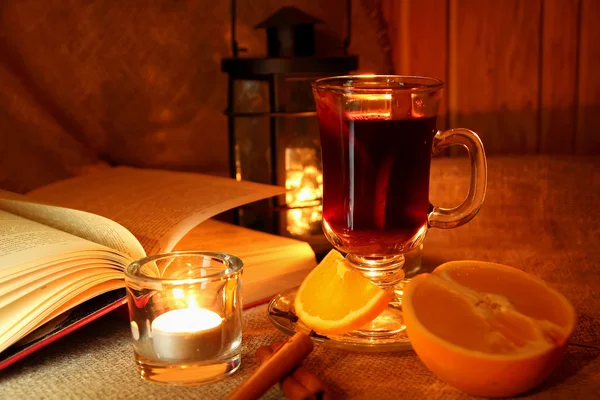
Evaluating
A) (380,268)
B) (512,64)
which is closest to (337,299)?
(380,268)

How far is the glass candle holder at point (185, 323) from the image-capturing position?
2.49ft

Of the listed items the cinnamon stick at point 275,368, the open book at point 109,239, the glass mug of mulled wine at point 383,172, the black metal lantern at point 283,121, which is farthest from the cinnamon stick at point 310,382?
the black metal lantern at point 283,121

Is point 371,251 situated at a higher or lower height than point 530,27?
lower

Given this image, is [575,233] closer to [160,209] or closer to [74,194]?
[160,209]

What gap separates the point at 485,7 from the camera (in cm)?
164

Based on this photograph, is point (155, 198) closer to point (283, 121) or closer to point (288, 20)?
point (283, 121)

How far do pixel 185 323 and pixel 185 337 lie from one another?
0.08 ft

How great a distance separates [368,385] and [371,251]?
0.61 ft

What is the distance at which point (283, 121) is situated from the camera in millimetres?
1238

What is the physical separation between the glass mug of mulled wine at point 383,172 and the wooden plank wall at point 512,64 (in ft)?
2.58

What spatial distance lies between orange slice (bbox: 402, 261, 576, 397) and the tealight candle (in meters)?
0.20

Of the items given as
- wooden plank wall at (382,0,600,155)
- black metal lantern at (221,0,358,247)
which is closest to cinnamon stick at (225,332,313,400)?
black metal lantern at (221,0,358,247)

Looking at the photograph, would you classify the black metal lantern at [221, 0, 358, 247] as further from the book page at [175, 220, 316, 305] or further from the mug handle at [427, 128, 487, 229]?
the mug handle at [427, 128, 487, 229]

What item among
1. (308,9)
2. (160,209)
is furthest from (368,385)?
(308,9)
